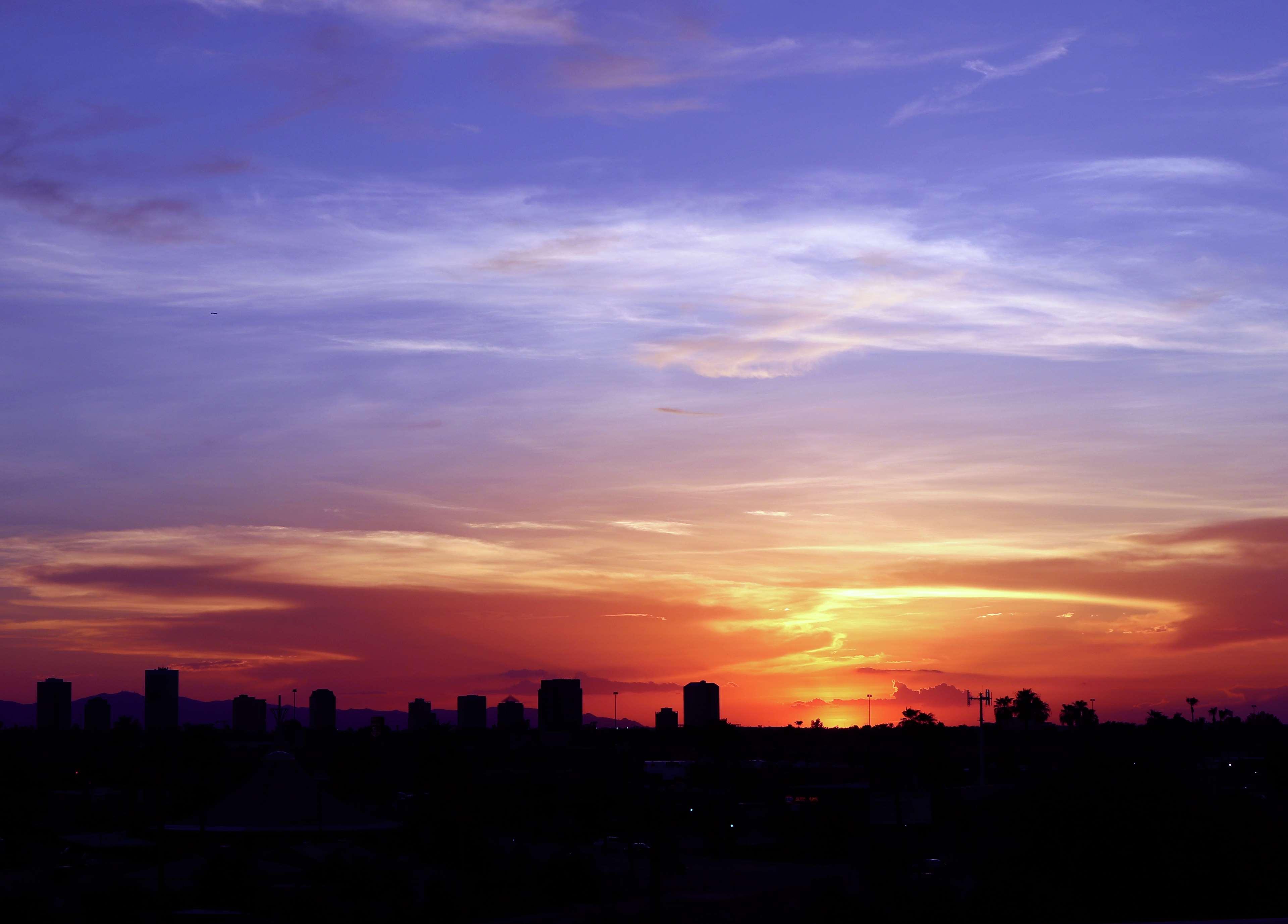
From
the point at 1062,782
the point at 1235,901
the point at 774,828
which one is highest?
the point at 1062,782

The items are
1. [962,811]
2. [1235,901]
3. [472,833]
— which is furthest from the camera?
[962,811]

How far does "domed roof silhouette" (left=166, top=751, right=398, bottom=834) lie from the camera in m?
43.7

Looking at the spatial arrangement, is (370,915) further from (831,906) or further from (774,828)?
(774,828)

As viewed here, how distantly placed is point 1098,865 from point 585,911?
32217 millimetres

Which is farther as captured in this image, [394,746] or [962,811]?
[394,746]

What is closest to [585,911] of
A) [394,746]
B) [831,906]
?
[831,906]

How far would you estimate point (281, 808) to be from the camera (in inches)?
1753

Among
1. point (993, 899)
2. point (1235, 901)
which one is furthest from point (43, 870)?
point (1235, 901)

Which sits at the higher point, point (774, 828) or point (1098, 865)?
point (1098, 865)

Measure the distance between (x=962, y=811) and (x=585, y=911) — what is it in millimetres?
37933

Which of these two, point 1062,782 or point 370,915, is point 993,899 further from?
point 370,915

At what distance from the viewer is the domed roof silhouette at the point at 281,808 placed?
4372 cm

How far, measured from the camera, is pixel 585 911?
59.1 m

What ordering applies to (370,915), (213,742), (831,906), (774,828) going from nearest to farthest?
(831,906) → (370,915) → (774,828) → (213,742)
